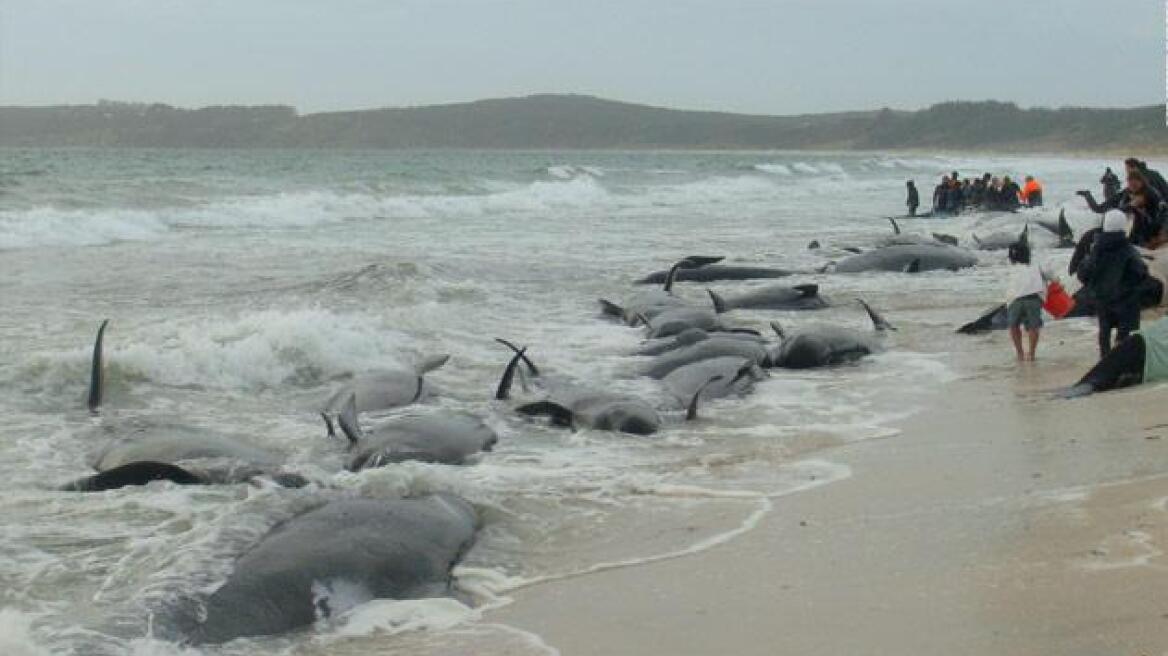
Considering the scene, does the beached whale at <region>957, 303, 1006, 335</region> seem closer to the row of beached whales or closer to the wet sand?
the row of beached whales

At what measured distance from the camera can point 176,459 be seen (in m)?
7.12

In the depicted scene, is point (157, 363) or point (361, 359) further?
point (361, 359)

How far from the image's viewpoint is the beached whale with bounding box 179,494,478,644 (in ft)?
15.9

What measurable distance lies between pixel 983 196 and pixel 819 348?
23.3 m

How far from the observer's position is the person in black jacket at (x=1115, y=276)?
9.12m

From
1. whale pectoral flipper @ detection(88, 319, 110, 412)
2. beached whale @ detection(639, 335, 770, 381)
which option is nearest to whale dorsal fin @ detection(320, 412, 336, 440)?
whale pectoral flipper @ detection(88, 319, 110, 412)

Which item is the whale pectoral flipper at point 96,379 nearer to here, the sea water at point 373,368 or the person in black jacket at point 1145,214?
the sea water at point 373,368

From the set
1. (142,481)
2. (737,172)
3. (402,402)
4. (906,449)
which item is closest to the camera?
(142,481)

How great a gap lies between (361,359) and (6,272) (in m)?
8.88

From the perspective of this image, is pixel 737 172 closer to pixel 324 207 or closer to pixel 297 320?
pixel 324 207

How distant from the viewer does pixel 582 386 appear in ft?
32.3

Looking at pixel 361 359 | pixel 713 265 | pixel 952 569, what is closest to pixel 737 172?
pixel 713 265

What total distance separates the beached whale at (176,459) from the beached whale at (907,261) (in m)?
11.9

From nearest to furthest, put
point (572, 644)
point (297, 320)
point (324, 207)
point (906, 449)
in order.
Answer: point (572, 644) → point (906, 449) → point (297, 320) → point (324, 207)
